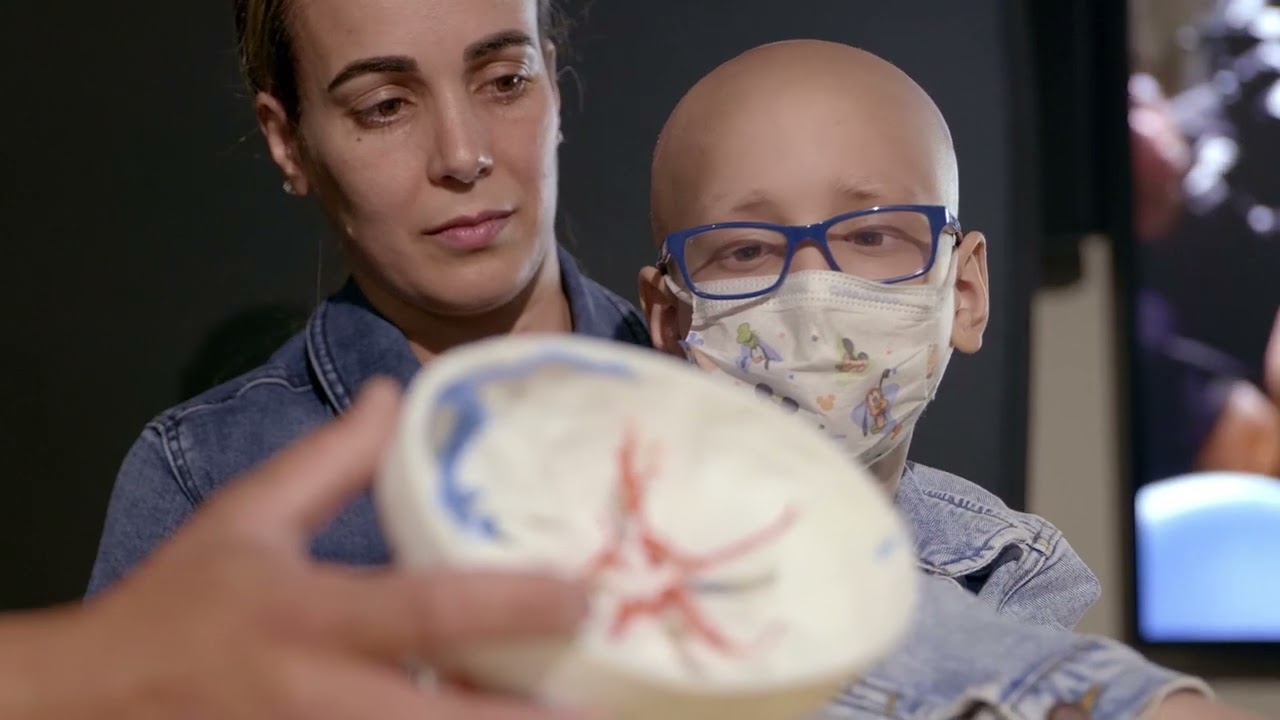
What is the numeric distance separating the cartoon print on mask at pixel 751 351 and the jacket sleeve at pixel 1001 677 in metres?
0.29

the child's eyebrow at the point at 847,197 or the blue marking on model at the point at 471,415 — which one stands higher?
the blue marking on model at the point at 471,415

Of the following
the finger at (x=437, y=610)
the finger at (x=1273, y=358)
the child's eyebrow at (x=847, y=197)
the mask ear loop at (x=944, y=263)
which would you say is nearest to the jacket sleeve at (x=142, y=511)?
the child's eyebrow at (x=847, y=197)

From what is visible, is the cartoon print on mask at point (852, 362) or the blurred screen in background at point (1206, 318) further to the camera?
the blurred screen in background at point (1206, 318)

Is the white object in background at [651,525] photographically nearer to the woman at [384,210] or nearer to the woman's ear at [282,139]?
the woman at [384,210]

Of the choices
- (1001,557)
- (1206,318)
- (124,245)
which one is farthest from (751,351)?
(1206,318)

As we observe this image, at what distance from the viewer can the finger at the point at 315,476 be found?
0.49 m

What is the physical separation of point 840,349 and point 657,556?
1.67ft

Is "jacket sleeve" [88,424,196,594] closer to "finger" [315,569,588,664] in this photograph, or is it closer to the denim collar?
the denim collar

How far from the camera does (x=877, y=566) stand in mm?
560

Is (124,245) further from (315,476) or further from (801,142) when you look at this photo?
(315,476)

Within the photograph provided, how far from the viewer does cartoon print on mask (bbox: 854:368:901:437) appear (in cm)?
103

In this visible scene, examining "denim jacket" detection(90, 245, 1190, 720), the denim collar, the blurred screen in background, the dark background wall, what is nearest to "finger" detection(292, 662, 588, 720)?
"denim jacket" detection(90, 245, 1190, 720)

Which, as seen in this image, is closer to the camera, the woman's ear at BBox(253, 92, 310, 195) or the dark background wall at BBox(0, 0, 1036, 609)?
the woman's ear at BBox(253, 92, 310, 195)

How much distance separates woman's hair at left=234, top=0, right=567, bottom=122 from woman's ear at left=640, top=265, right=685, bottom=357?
31 centimetres
